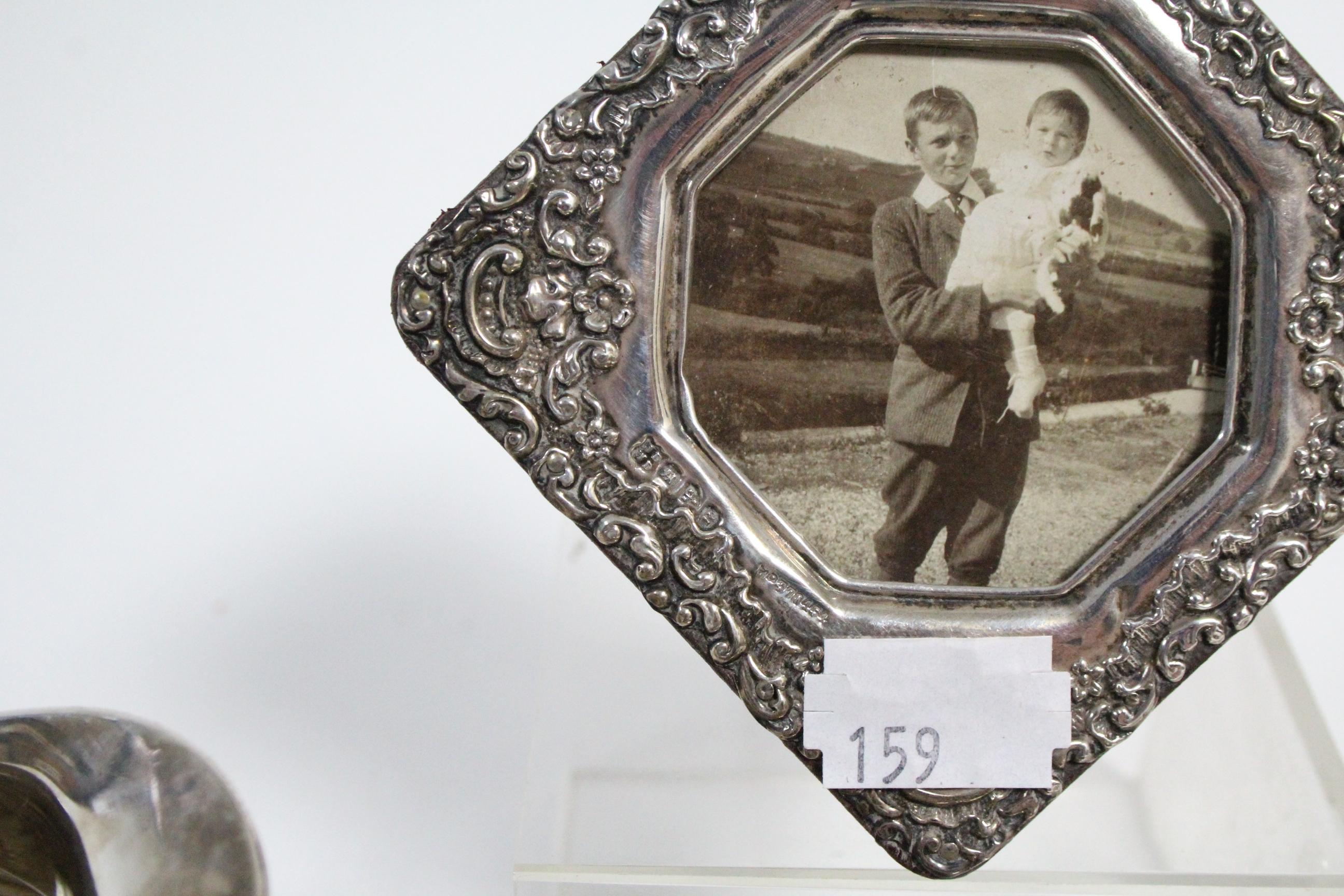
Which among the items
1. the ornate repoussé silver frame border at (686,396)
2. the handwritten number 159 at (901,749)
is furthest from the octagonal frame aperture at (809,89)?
the handwritten number 159 at (901,749)

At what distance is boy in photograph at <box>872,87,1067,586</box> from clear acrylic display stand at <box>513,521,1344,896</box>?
33 cm

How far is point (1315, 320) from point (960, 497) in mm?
293

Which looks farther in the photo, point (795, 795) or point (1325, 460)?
point (795, 795)

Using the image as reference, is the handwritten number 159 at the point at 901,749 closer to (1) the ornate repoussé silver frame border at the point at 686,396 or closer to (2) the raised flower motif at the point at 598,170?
(1) the ornate repoussé silver frame border at the point at 686,396

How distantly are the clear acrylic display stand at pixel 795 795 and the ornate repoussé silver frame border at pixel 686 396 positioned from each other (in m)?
0.22

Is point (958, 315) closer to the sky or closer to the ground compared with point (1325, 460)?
closer to the sky

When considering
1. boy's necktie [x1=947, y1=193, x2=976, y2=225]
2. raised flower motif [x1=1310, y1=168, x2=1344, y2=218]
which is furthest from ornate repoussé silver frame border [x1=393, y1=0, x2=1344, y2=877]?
boy's necktie [x1=947, y1=193, x2=976, y2=225]

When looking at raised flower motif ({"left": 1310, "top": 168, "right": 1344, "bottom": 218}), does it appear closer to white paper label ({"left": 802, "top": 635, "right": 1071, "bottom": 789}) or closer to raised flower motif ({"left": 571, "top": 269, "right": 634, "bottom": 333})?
white paper label ({"left": 802, "top": 635, "right": 1071, "bottom": 789})

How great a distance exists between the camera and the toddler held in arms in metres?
0.94

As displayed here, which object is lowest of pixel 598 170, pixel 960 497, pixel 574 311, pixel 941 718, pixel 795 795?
pixel 795 795

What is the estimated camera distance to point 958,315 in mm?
949

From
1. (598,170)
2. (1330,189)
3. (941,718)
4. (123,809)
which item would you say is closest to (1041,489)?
(941,718)

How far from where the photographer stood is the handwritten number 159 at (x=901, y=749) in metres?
0.95

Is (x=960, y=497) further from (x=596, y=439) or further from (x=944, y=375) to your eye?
(x=596, y=439)
